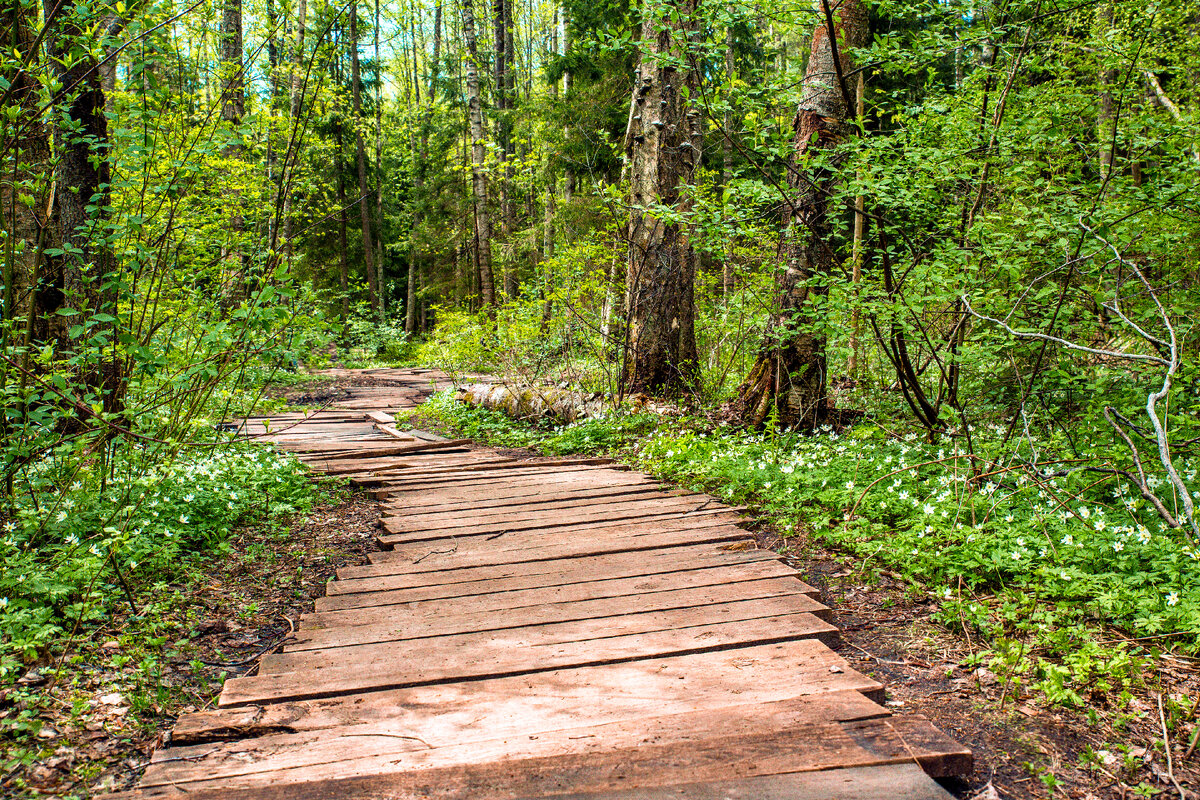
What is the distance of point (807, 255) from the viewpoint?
6.82m

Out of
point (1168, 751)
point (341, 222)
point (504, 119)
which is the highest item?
point (504, 119)

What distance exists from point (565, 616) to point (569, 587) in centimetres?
36

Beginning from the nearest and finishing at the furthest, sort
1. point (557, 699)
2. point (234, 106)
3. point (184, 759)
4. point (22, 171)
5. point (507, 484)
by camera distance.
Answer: point (184, 759) → point (557, 699) → point (22, 171) → point (507, 484) → point (234, 106)

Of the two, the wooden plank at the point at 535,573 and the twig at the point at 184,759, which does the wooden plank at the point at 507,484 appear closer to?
the wooden plank at the point at 535,573

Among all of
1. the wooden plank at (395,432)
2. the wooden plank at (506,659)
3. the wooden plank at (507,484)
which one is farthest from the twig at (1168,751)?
the wooden plank at (395,432)

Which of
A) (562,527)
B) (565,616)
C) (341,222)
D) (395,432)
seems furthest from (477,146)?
(565,616)

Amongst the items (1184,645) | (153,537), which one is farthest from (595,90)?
(1184,645)

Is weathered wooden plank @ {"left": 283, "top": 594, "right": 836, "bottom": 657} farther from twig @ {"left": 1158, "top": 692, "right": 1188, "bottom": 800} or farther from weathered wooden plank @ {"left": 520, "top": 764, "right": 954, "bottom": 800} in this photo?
twig @ {"left": 1158, "top": 692, "right": 1188, "bottom": 800}

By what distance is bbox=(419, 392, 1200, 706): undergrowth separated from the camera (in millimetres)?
2946

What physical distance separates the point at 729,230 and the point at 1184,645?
12.6 feet

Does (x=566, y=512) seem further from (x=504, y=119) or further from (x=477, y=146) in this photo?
(x=504, y=119)

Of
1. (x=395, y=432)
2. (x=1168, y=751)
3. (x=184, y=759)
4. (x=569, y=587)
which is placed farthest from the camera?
(x=395, y=432)

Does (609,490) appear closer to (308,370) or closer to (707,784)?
(707,784)

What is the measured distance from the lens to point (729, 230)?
18.3 ft
